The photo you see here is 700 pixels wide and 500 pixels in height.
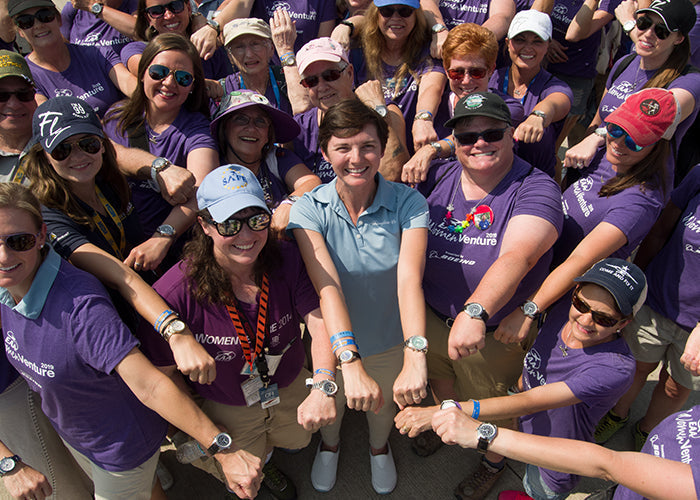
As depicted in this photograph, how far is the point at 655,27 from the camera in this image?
350 centimetres

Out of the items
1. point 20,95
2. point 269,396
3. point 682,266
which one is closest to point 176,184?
point 20,95

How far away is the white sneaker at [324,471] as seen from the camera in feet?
11.7

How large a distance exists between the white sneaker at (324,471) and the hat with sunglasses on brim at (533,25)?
354cm

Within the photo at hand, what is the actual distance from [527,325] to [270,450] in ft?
6.50

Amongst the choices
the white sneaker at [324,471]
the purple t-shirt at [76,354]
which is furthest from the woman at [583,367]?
the purple t-shirt at [76,354]

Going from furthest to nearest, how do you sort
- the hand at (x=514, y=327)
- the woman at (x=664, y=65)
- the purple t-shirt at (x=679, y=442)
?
the woman at (x=664, y=65) < the hand at (x=514, y=327) < the purple t-shirt at (x=679, y=442)

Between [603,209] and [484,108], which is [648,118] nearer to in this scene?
[603,209]

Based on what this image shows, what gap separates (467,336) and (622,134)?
1.58 meters

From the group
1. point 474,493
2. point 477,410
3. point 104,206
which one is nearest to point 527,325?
point 477,410

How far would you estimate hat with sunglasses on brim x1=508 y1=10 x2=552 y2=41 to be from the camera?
12.2 feet

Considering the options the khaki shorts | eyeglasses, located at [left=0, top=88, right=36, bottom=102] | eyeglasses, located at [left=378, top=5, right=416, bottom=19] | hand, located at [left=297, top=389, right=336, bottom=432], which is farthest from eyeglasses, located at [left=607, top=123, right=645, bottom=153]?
eyeglasses, located at [left=0, top=88, right=36, bottom=102]

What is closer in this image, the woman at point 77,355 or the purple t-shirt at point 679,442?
the purple t-shirt at point 679,442

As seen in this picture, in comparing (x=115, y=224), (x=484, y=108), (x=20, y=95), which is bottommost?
(x=115, y=224)

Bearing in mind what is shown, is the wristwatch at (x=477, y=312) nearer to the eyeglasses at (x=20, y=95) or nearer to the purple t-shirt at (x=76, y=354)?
the purple t-shirt at (x=76, y=354)
